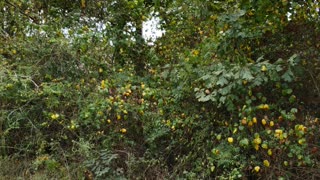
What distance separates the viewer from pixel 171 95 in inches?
171

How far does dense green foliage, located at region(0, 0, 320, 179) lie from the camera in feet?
11.6

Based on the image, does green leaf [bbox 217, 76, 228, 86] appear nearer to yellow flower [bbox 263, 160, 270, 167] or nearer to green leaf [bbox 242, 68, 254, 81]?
green leaf [bbox 242, 68, 254, 81]

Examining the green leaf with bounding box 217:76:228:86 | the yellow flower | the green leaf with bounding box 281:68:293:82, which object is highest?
the green leaf with bounding box 217:76:228:86

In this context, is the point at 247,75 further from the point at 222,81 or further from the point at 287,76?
the point at 287,76

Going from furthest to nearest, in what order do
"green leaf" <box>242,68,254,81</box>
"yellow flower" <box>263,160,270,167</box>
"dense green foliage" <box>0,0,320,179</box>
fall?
"dense green foliage" <box>0,0,320,179</box>
"yellow flower" <box>263,160,270,167</box>
"green leaf" <box>242,68,254,81</box>

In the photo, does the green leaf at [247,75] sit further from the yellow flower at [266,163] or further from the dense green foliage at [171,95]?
the yellow flower at [266,163]

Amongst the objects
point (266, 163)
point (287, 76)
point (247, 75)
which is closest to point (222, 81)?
point (247, 75)

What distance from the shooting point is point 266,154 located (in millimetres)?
3516

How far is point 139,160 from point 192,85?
0.98 meters

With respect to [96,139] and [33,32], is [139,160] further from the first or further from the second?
[33,32]

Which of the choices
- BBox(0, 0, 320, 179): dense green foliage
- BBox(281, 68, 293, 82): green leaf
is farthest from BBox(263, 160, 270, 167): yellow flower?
BBox(281, 68, 293, 82): green leaf

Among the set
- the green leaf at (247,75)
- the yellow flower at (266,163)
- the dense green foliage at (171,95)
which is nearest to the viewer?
the green leaf at (247,75)

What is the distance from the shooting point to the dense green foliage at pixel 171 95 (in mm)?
3539

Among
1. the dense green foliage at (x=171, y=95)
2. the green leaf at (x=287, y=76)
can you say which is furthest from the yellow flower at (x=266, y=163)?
the green leaf at (x=287, y=76)
